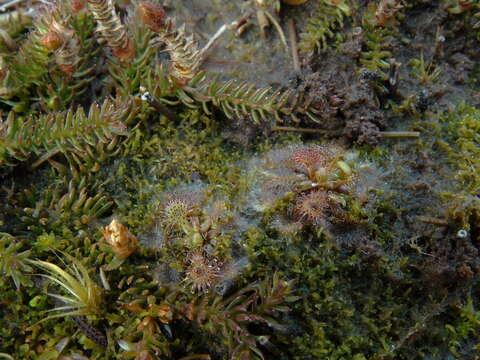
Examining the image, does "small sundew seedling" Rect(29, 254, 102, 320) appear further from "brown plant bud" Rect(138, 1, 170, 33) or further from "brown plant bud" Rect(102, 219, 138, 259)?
"brown plant bud" Rect(138, 1, 170, 33)

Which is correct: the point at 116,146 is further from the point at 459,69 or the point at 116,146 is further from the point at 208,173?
the point at 459,69

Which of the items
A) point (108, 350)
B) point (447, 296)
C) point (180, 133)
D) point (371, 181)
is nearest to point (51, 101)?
point (180, 133)

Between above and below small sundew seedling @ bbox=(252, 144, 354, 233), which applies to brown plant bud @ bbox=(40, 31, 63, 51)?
above

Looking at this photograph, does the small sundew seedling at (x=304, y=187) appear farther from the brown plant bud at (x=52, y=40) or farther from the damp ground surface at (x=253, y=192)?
the brown plant bud at (x=52, y=40)

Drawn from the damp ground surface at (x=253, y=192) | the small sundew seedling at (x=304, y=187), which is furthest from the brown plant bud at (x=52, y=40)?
the small sundew seedling at (x=304, y=187)

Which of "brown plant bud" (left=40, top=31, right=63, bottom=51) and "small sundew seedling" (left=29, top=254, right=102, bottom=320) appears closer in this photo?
"small sundew seedling" (left=29, top=254, right=102, bottom=320)

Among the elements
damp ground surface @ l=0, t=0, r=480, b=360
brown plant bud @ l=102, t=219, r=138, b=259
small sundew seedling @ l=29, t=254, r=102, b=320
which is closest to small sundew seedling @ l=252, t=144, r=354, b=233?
damp ground surface @ l=0, t=0, r=480, b=360
